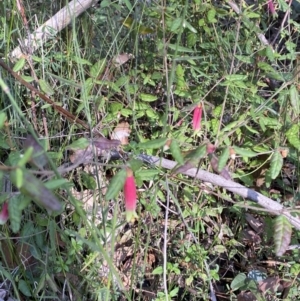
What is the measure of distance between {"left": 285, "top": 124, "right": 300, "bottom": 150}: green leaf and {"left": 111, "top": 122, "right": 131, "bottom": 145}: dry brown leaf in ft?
1.54

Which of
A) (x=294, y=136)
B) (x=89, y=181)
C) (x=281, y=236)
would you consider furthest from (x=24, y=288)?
(x=294, y=136)

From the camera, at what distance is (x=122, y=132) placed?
1.54 metres

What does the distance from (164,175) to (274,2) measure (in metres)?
0.75

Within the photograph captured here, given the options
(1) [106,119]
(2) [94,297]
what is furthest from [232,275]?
(1) [106,119]

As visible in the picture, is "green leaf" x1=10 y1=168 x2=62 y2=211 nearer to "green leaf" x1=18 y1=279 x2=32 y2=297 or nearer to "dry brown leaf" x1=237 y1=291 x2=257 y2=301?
"green leaf" x1=18 y1=279 x2=32 y2=297

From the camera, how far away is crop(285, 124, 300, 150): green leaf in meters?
1.37

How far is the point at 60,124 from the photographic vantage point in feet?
4.96

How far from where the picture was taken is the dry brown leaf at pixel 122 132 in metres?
1.52

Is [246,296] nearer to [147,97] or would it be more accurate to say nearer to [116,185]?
[147,97]

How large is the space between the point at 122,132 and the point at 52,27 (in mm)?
377

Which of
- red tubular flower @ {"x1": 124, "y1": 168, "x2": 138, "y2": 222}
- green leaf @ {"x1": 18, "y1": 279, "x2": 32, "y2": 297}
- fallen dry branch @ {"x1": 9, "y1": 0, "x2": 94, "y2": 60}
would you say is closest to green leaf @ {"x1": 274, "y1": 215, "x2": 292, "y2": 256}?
red tubular flower @ {"x1": 124, "y1": 168, "x2": 138, "y2": 222}

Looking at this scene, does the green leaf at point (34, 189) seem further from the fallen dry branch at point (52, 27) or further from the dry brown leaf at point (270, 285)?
the dry brown leaf at point (270, 285)

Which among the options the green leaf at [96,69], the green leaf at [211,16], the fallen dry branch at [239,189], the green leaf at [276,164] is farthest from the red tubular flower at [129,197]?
the green leaf at [211,16]

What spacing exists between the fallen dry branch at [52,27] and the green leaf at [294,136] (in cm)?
70
